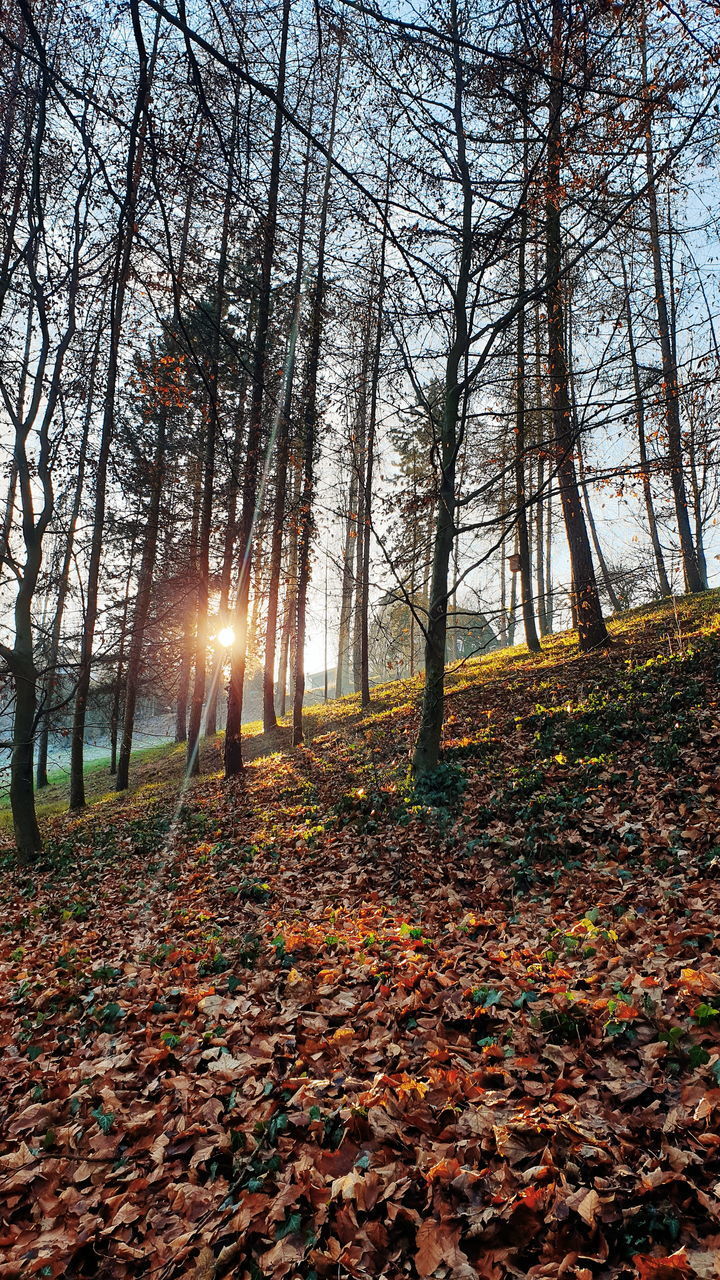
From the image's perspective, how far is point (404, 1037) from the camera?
3.18 m

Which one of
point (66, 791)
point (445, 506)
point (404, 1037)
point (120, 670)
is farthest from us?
point (66, 791)

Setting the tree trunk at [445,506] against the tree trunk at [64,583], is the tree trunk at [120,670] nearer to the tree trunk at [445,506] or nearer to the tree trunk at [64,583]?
the tree trunk at [64,583]

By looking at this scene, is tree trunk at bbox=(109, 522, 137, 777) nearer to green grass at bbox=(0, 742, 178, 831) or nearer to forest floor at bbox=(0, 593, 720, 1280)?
green grass at bbox=(0, 742, 178, 831)

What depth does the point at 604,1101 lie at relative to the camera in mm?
2471

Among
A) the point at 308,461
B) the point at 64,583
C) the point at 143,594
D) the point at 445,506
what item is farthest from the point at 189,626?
the point at 445,506

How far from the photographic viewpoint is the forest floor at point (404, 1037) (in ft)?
6.88

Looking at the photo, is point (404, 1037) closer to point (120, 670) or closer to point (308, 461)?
point (308, 461)

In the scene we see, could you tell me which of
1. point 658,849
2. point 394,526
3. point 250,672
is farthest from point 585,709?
point 250,672

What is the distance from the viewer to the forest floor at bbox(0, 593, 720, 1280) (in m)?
2.10

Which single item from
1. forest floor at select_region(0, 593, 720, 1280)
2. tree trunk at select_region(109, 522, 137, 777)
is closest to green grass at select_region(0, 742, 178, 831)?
tree trunk at select_region(109, 522, 137, 777)

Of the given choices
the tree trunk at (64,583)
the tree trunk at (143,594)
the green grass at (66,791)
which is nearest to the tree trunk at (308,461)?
the tree trunk at (64,583)

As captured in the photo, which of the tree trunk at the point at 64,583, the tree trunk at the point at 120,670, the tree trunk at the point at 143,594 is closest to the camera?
the tree trunk at the point at 64,583

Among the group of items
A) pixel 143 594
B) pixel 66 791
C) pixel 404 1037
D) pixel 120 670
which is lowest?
pixel 66 791

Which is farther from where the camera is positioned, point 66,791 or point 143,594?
point 66,791
